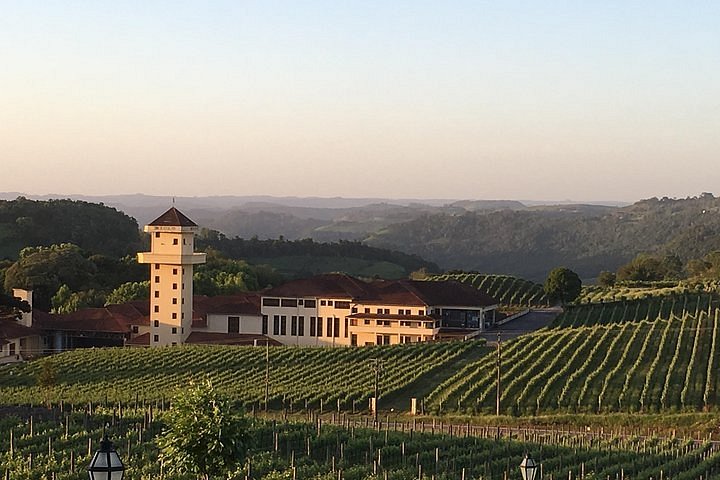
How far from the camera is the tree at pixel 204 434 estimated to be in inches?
656

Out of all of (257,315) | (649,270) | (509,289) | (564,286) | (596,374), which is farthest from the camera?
(649,270)

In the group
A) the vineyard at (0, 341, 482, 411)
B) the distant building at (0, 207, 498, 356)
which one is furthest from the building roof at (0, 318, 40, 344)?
the vineyard at (0, 341, 482, 411)

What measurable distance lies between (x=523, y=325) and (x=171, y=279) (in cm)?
1943

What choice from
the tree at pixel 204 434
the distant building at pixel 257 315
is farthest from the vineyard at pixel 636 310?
the tree at pixel 204 434

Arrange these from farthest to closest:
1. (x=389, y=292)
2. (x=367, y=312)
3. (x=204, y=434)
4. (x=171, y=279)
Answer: (x=171, y=279), (x=389, y=292), (x=367, y=312), (x=204, y=434)

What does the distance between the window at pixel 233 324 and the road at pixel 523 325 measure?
1351 cm

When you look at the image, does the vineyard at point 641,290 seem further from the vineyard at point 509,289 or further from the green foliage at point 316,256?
the green foliage at point 316,256

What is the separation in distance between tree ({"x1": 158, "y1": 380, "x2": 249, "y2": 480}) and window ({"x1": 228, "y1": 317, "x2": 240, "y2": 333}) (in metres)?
46.6

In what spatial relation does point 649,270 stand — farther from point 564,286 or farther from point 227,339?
point 227,339

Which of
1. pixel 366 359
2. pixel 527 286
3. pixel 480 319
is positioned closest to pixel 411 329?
pixel 480 319

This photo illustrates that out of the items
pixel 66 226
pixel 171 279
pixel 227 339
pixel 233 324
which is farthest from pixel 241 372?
pixel 66 226

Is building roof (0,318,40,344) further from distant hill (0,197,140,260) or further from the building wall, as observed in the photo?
distant hill (0,197,140,260)

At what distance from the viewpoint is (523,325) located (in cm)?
6344

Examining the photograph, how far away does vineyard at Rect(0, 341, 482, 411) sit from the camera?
43.5 meters
